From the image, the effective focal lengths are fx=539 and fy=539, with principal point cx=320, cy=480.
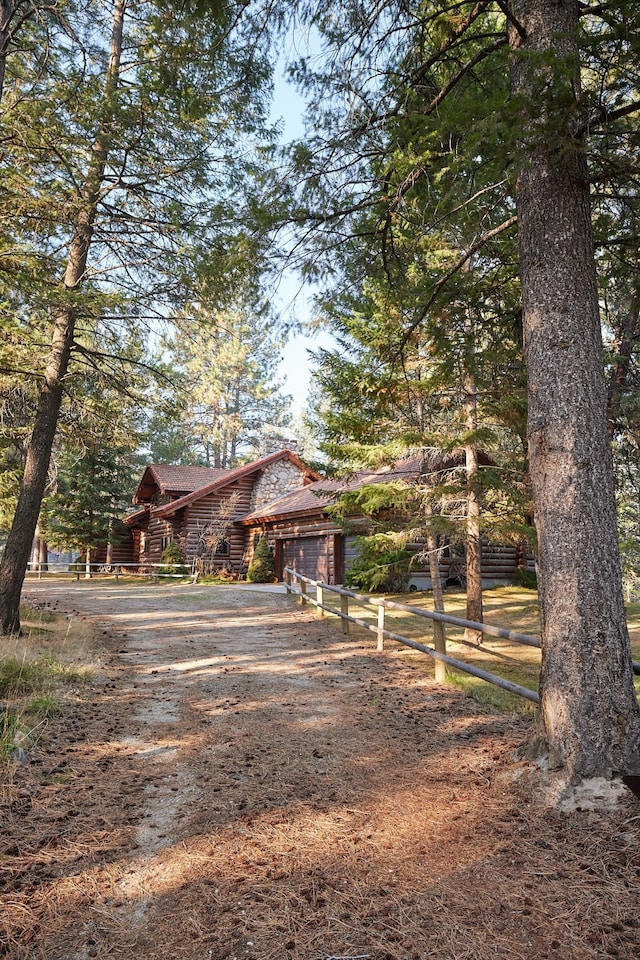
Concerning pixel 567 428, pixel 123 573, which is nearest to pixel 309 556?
pixel 123 573

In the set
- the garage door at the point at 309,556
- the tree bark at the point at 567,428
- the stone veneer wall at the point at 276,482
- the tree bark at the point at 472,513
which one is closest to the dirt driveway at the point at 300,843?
the tree bark at the point at 567,428

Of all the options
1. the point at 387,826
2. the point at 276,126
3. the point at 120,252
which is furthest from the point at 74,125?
the point at 387,826

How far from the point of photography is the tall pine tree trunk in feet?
28.4

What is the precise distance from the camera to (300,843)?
306 centimetres

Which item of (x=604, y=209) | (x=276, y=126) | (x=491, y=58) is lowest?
(x=604, y=209)

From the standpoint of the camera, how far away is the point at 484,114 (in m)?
3.74

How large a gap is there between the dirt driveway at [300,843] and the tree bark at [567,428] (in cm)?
54

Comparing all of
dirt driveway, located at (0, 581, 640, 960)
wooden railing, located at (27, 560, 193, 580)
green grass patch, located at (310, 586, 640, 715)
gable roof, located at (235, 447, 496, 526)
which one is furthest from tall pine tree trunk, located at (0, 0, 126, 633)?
wooden railing, located at (27, 560, 193, 580)

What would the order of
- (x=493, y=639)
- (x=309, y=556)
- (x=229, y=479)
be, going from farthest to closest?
(x=229, y=479) < (x=309, y=556) < (x=493, y=639)

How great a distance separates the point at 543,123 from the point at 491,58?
238cm

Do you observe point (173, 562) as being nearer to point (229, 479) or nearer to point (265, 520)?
point (229, 479)

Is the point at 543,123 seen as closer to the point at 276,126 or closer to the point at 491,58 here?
the point at 491,58

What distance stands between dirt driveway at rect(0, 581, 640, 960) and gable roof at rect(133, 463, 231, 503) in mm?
23528

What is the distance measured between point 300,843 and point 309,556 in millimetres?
19534
